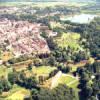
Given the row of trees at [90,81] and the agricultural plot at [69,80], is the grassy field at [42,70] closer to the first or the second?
the agricultural plot at [69,80]

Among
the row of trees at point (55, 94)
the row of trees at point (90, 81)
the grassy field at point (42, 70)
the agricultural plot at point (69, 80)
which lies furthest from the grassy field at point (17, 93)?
the row of trees at point (90, 81)

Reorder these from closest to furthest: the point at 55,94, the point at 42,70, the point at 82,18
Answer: the point at 55,94, the point at 42,70, the point at 82,18

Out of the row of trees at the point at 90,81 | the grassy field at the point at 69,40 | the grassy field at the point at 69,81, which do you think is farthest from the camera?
the grassy field at the point at 69,40

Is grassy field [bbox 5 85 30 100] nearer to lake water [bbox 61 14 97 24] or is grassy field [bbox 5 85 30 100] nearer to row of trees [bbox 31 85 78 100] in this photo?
row of trees [bbox 31 85 78 100]

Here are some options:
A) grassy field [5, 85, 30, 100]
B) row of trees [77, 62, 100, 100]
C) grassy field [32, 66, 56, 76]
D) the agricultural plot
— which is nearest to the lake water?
grassy field [32, 66, 56, 76]

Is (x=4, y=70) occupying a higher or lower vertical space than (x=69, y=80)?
higher

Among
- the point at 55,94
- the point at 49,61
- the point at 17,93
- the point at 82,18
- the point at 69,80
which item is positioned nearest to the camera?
the point at 55,94

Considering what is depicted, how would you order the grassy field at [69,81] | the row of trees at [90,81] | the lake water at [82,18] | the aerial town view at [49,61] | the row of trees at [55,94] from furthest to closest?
the lake water at [82,18]
the grassy field at [69,81]
the aerial town view at [49,61]
the row of trees at [90,81]
the row of trees at [55,94]

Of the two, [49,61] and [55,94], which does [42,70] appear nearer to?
[49,61]

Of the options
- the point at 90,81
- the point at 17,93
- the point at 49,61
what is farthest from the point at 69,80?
the point at 17,93
